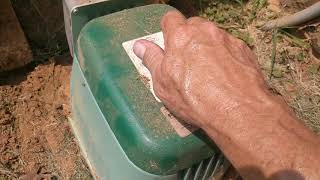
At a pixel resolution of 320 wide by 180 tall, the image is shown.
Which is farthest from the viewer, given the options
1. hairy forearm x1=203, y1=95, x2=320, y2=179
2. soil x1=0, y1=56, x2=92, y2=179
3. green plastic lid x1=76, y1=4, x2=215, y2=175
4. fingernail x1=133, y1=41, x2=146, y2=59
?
soil x1=0, y1=56, x2=92, y2=179

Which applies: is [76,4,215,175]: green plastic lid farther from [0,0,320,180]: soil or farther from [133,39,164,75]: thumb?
[0,0,320,180]: soil

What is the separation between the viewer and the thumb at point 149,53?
1.53 m

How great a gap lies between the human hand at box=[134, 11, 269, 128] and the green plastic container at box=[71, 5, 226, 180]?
10cm

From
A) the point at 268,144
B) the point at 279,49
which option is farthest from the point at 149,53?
the point at 279,49

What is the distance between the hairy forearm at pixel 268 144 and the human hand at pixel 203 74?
33 millimetres

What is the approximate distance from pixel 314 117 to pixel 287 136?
5.43 ft

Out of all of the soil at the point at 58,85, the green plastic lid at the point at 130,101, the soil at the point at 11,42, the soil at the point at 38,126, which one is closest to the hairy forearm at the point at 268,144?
the green plastic lid at the point at 130,101

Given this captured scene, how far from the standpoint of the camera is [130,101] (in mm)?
1557

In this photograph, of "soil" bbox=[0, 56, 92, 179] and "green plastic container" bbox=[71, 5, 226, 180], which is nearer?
"green plastic container" bbox=[71, 5, 226, 180]

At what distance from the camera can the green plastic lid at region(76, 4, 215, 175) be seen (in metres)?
1.50

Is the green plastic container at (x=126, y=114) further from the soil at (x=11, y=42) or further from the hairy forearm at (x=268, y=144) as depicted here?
the soil at (x=11, y=42)

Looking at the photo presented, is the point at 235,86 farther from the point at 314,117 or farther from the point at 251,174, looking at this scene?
the point at 314,117

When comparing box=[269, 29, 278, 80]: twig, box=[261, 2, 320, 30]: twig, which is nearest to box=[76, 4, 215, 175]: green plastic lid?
box=[269, 29, 278, 80]: twig

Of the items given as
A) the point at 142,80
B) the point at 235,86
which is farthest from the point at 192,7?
the point at 235,86
